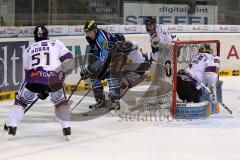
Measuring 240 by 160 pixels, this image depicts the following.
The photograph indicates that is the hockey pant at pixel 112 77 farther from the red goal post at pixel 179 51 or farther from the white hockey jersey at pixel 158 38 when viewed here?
the white hockey jersey at pixel 158 38

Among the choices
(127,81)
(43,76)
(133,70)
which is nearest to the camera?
(43,76)

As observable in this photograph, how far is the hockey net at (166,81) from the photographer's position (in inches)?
314

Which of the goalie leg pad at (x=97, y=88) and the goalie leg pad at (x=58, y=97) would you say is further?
the goalie leg pad at (x=97, y=88)

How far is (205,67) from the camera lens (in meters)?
8.11

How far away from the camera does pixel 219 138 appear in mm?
6617

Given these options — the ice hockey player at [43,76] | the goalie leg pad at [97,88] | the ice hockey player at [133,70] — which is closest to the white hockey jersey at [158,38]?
the ice hockey player at [133,70]

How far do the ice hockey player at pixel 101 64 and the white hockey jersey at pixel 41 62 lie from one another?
65.8 inches

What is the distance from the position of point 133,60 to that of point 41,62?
10.4ft

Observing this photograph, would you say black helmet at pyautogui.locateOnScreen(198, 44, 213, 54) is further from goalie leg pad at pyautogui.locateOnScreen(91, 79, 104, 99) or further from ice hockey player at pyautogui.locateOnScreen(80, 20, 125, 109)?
goalie leg pad at pyautogui.locateOnScreen(91, 79, 104, 99)

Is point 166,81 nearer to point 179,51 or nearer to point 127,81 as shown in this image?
point 179,51

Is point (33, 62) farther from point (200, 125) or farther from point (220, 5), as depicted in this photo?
point (220, 5)

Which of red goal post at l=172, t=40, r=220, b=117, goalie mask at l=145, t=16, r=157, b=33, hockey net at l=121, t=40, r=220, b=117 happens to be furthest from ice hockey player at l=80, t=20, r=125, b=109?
goalie mask at l=145, t=16, r=157, b=33

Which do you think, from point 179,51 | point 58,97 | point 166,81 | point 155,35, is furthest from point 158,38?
point 58,97

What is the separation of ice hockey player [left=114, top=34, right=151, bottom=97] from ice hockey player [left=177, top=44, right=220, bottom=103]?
3.45 feet
